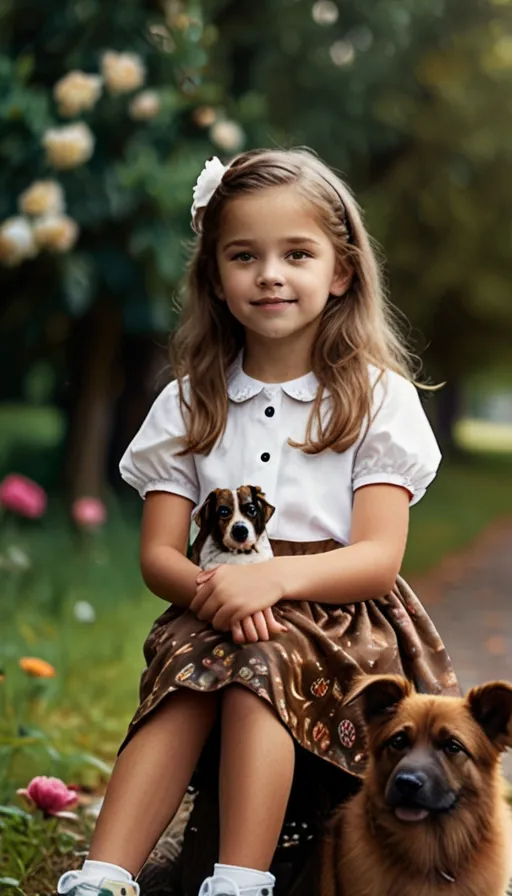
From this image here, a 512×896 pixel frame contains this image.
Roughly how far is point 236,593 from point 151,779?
0.42 m

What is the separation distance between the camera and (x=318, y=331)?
3.09m

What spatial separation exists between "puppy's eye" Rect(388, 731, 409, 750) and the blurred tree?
468 centimetres

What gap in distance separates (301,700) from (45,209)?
457 centimetres

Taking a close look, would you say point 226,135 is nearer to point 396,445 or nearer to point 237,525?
point 396,445

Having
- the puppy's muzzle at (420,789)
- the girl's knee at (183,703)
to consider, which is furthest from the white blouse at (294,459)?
the puppy's muzzle at (420,789)

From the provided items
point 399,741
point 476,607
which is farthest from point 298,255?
point 476,607

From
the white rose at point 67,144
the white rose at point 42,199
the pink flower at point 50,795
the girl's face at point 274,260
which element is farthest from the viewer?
the white rose at point 67,144

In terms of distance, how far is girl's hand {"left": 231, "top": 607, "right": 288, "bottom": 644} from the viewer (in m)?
2.67

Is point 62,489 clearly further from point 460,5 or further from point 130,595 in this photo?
point 460,5

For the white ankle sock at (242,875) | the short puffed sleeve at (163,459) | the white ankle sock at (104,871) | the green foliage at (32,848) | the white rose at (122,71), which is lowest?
the green foliage at (32,848)

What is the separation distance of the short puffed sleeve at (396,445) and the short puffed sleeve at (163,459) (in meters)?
0.39

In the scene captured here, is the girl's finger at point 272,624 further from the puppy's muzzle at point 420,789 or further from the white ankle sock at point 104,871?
the white ankle sock at point 104,871

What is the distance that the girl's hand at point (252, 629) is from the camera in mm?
2668

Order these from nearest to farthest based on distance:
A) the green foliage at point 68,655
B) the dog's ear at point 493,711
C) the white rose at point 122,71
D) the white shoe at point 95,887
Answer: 1. the dog's ear at point 493,711
2. the white shoe at point 95,887
3. the green foliage at point 68,655
4. the white rose at point 122,71
